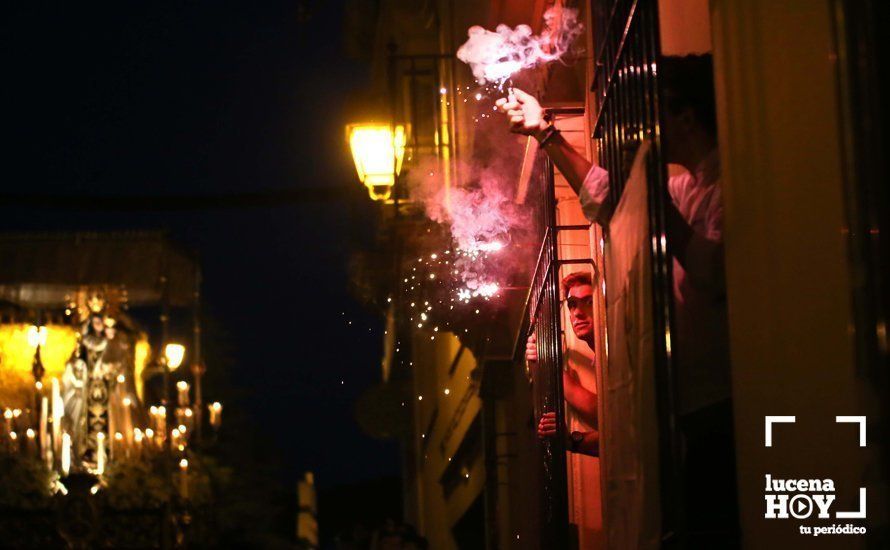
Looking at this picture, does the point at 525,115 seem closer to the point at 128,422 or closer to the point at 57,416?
the point at 57,416

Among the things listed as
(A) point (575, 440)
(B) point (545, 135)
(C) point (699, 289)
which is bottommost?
(A) point (575, 440)

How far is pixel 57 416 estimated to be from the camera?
26344 mm

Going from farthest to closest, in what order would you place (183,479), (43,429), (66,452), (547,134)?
(183,479), (66,452), (43,429), (547,134)

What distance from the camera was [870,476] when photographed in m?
4.20

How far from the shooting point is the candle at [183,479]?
26.4 m

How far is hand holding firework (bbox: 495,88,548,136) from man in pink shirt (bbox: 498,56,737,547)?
1.35 metres

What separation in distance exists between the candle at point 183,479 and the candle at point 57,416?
7.28 feet

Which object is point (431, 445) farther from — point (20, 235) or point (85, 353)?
point (20, 235)

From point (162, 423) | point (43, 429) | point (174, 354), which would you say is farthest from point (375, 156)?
point (174, 354)

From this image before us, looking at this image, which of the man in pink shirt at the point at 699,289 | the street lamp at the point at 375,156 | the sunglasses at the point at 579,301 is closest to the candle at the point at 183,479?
the street lamp at the point at 375,156

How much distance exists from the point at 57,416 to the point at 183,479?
8.45ft

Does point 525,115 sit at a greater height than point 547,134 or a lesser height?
greater

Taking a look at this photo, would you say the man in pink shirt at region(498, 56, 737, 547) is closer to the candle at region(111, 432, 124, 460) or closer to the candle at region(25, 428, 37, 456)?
the candle at region(25, 428, 37, 456)

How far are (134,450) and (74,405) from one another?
4.90 ft
